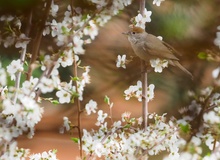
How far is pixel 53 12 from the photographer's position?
881mm

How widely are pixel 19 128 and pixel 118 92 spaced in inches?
15.0

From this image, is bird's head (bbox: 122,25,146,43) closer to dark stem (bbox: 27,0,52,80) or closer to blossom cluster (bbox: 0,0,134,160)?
blossom cluster (bbox: 0,0,134,160)

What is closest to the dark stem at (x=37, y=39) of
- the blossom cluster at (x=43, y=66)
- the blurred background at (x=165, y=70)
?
the blossom cluster at (x=43, y=66)

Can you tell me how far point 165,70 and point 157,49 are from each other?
237mm

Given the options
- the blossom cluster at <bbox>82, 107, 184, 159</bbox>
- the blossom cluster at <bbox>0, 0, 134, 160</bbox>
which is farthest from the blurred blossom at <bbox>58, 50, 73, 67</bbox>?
the blossom cluster at <bbox>82, 107, 184, 159</bbox>

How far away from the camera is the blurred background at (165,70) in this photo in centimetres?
108

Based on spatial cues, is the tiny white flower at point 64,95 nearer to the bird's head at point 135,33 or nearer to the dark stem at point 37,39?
the dark stem at point 37,39

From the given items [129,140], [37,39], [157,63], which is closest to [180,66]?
[157,63]

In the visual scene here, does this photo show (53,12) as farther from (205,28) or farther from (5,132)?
(205,28)

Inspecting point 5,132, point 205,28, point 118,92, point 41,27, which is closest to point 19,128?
point 5,132

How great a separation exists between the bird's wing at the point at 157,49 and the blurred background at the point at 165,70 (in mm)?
113

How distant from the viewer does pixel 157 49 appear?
3.07ft

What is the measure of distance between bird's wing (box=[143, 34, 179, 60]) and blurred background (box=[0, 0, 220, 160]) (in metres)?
0.11

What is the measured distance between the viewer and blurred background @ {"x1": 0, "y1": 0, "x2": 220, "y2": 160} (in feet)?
3.53
